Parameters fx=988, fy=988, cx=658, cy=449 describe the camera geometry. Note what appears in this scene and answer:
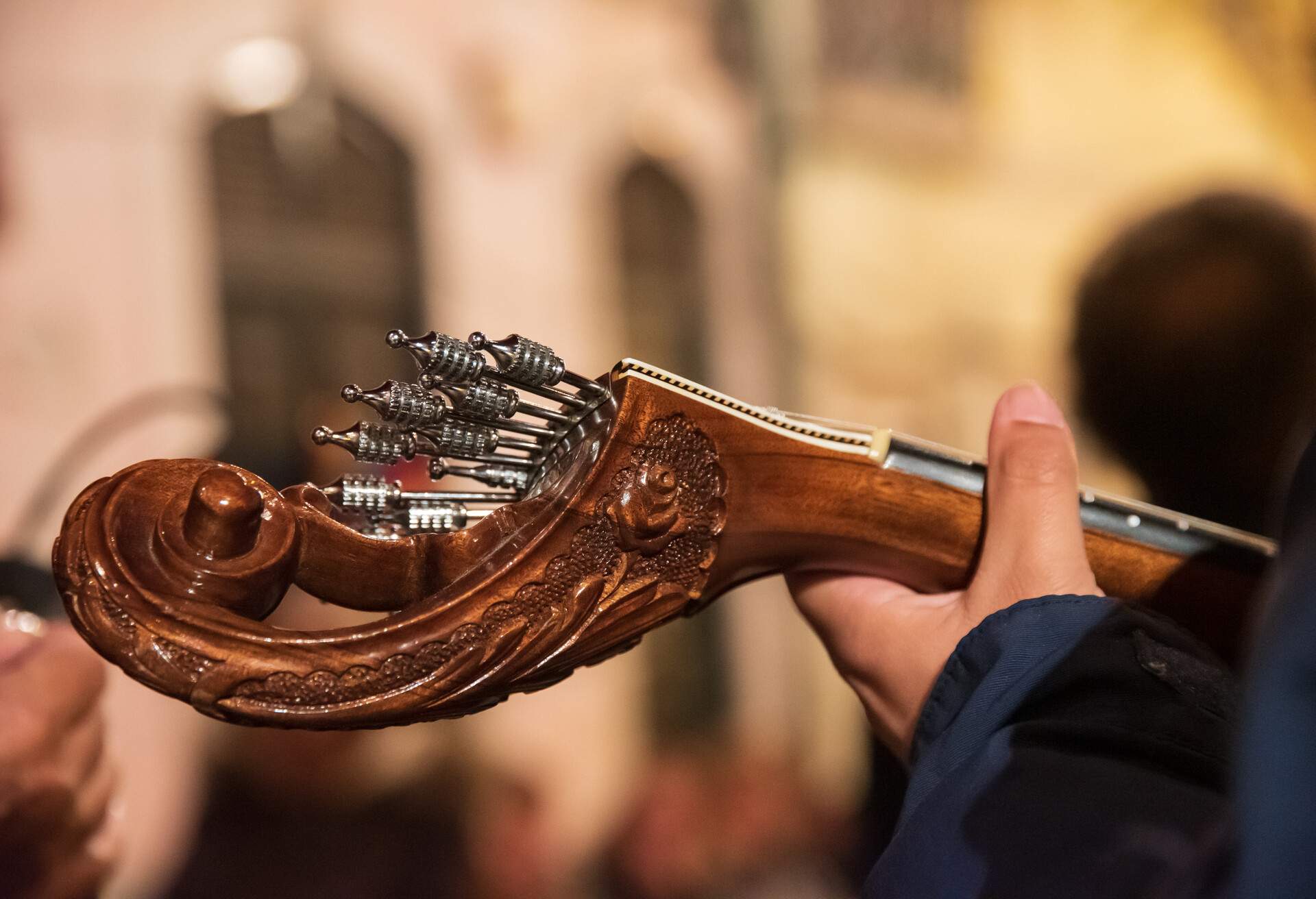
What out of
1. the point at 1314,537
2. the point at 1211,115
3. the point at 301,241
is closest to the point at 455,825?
the point at 301,241

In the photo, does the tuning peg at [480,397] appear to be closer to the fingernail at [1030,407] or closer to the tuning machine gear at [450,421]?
the tuning machine gear at [450,421]

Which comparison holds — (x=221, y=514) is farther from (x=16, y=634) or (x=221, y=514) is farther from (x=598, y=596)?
(x=16, y=634)

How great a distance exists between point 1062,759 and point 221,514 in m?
0.47

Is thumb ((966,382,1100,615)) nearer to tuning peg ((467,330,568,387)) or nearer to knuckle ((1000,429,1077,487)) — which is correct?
knuckle ((1000,429,1077,487))

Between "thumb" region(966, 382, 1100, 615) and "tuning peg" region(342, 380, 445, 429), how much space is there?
41 centimetres

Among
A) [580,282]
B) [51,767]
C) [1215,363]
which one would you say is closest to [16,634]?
[51,767]

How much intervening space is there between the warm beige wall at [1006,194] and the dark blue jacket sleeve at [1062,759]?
3047 mm

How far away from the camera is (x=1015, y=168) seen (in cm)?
432

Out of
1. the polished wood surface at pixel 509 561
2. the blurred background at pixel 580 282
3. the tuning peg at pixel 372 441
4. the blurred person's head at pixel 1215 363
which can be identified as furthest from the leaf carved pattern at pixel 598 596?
the blurred person's head at pixel 1215 363

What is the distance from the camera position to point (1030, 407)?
0.76 m

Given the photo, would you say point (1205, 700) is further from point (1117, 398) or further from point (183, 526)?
point (1117, 398)

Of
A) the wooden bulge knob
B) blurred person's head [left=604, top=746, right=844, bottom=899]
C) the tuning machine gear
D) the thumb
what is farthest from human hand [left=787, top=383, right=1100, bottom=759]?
blurred person's head [left=604, top=746, right=844, bottom=899]

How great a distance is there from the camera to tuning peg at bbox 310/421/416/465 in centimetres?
60

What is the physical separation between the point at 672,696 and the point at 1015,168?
108 inches
